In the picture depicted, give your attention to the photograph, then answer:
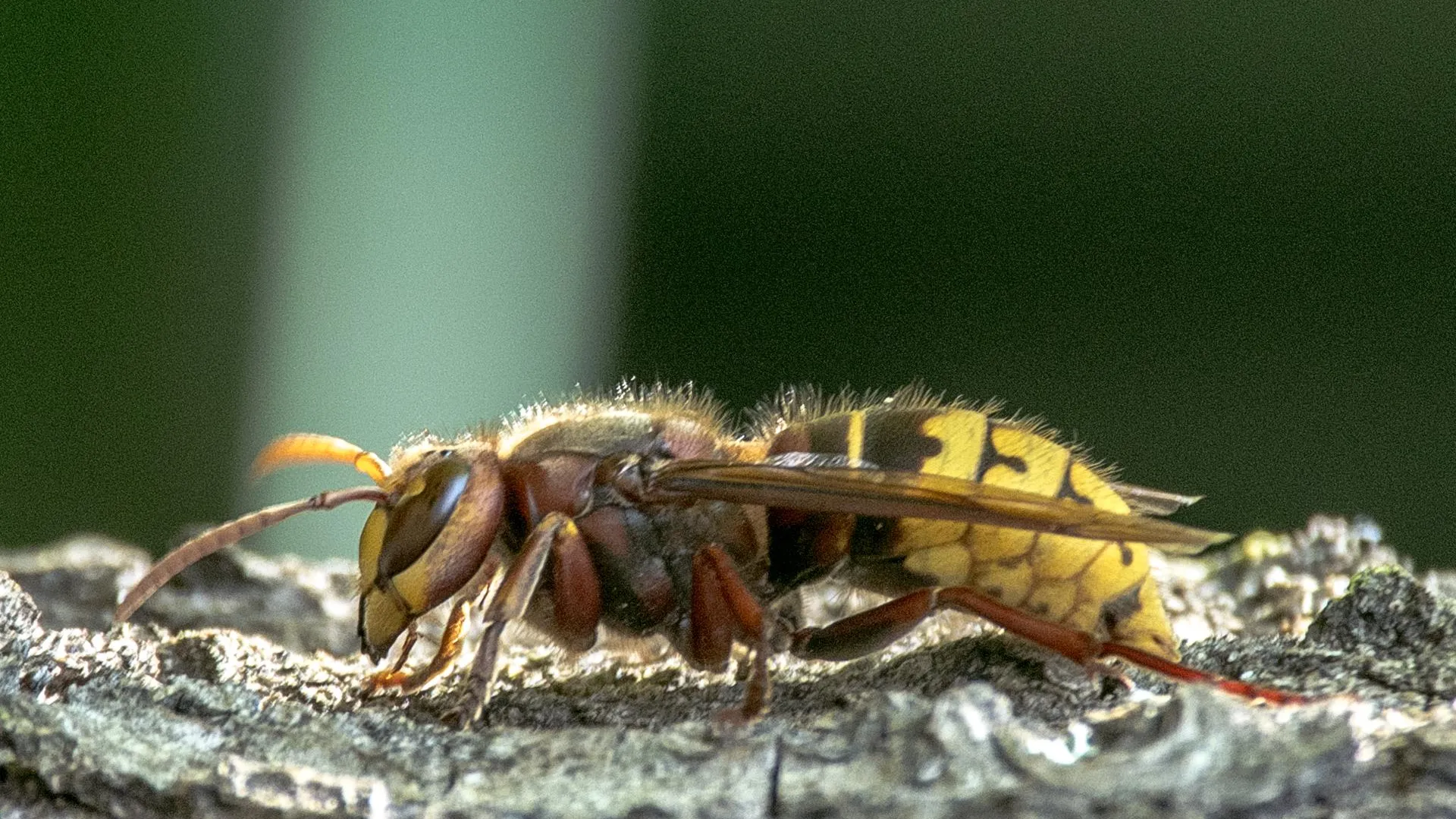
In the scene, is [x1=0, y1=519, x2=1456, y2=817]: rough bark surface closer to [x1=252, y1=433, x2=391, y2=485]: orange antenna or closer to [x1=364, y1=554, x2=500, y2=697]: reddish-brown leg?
[x1=364, y1=554, x2=500, y2=697]: reddish-brown leg

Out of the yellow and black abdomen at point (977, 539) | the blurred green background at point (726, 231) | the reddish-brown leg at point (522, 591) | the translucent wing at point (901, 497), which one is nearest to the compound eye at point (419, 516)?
the reddish-brown leg at point (522, 591)

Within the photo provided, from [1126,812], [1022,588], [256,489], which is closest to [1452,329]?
[1022,588]

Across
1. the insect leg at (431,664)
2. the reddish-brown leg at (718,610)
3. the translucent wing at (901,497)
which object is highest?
the translucent wing at (901,497)

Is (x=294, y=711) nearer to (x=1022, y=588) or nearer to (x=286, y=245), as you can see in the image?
(x=1022, y=588)

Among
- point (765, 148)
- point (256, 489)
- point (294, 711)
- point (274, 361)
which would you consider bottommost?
point (256, 489)

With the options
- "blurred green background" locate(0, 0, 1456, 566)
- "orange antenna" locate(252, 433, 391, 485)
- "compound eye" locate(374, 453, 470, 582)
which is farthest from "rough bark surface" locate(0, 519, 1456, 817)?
"blurred green background" locate(0, 0, 1456, 566)

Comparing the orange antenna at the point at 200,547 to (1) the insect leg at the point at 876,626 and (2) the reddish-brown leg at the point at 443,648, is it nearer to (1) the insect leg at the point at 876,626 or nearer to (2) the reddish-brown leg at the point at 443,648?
(2) the reddish-brown leg at the point at 443,648
